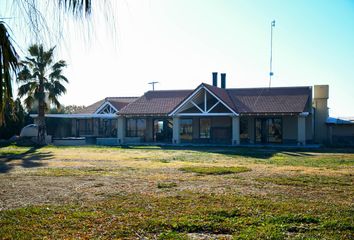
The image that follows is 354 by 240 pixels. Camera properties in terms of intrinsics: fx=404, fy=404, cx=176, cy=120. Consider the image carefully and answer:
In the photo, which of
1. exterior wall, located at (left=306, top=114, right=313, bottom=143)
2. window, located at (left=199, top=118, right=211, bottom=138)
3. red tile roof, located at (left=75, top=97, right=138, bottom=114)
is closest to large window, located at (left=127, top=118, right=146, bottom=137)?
red tile roof, located at (left=75, top=97, right=138, bottom=114)

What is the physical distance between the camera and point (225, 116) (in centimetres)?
3331

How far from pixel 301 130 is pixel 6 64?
95.1 ft

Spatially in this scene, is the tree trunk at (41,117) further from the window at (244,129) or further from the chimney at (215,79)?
the chimney at (215,79)

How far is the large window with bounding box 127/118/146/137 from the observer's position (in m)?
37.2

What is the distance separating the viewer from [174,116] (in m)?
33.1

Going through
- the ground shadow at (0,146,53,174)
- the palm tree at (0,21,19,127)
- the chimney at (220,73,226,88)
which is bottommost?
the ground shadow at (0,146,53,174)

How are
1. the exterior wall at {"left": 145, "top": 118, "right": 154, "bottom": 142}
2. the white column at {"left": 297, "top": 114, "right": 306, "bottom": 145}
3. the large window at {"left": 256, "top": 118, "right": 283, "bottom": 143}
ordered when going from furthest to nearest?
the exterior wall at {"left": 145, "top": 118, "right": 154, "bottom": 142} < the large window at {"left": 256, "top": 118, "right": 283, "bottom": 143} < the white column at {"left": 297, "top": 114, "right": 306, "bottom": 145}

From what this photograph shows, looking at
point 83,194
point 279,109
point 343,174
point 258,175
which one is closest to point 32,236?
point 83,194

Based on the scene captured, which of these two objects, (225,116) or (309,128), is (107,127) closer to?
(225,116)

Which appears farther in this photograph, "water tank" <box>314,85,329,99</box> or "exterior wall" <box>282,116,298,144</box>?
"water tank" <box>314,85,329,99</box>

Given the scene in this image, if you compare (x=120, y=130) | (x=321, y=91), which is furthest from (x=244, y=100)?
(x=120, y=130)

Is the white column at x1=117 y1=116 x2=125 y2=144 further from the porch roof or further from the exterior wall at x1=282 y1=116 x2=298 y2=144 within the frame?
the exterior wall at x1=282 y1=116 x2=298 y2=144

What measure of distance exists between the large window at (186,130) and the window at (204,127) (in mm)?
873

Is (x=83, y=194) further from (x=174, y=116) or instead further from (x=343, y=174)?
(x=174, y=116)
